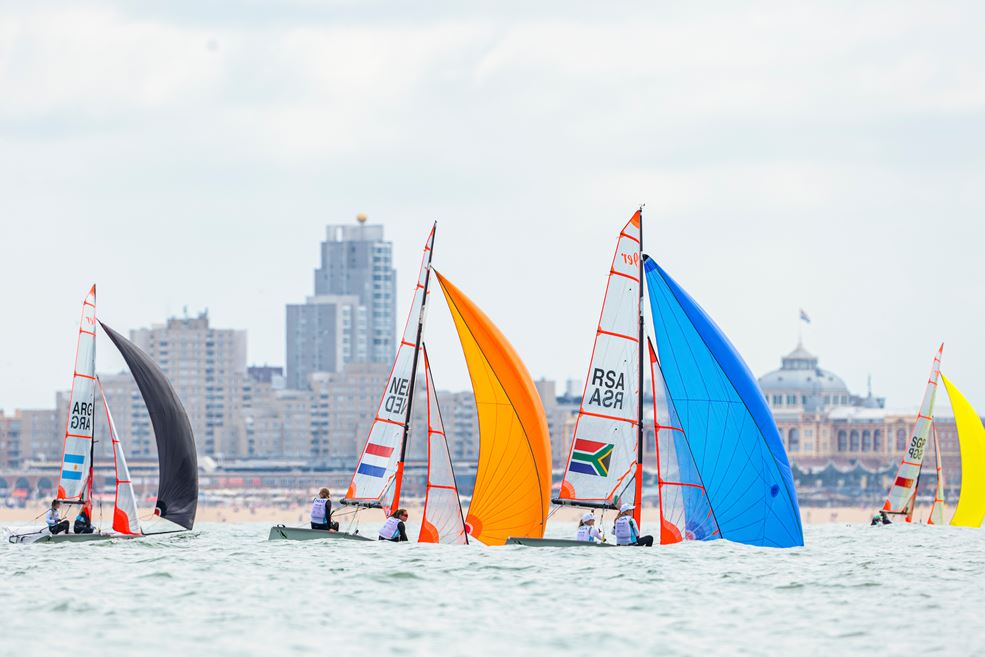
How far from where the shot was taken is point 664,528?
107 feet

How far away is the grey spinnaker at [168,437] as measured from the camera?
126ft

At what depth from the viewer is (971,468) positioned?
53844mm

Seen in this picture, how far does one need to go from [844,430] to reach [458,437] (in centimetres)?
3718

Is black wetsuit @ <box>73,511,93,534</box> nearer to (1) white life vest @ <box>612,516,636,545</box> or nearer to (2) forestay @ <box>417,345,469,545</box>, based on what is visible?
(2) forestay @ <box>417,345,469,545</box>

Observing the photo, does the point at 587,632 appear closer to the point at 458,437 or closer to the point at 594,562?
the point at 594,562

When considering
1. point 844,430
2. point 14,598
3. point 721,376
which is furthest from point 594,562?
point 844,430

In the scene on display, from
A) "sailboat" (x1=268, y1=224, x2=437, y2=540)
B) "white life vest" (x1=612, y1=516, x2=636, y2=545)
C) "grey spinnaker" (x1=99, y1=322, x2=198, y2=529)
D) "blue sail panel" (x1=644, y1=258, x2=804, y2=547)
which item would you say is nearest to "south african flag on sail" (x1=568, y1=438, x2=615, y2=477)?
"white life vest" (x1=612, y1=516, x2=636, y2=545)

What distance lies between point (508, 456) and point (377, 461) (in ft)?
7.82

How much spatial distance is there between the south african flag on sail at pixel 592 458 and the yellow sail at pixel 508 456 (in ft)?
3.85

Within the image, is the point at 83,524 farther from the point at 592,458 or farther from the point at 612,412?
the point at 612,412

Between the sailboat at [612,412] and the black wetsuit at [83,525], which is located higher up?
the sailboat at [612,412]

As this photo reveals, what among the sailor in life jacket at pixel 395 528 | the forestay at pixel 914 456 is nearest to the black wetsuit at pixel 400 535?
the sailor in life jacket at pixel 395 528

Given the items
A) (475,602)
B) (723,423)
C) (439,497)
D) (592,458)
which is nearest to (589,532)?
(592,458)

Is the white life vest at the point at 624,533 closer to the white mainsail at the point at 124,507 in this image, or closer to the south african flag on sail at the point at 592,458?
the south african flag on sail at the point at 592,458
